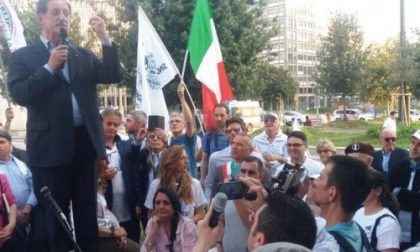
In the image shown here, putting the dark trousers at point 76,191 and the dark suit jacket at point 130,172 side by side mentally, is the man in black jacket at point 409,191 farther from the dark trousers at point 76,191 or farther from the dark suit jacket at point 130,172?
the dark trousers at point 76,191

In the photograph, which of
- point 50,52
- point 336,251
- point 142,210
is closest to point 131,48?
point 142,210

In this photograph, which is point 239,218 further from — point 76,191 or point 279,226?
point 279,226

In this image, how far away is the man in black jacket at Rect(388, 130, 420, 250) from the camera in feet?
15.6

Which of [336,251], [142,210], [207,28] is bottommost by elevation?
[142,210]

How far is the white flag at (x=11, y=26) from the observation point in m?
8.42

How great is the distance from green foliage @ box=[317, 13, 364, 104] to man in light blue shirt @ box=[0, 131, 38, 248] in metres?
27.1

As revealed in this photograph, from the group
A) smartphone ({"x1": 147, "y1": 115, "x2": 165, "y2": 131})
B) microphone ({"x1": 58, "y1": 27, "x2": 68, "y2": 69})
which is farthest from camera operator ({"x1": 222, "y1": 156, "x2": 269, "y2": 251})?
smartphone ({"x1": 147, "y1": 115, "x2": 165, "y2": 131})

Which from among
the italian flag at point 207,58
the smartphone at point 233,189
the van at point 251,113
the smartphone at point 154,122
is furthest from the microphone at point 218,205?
the van at point 251,113

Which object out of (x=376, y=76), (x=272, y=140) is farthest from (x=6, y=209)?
(x=376, y=76)

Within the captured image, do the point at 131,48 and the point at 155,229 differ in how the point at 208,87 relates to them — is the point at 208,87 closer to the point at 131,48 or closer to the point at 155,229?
the point at 155,229

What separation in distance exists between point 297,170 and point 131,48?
1651cm

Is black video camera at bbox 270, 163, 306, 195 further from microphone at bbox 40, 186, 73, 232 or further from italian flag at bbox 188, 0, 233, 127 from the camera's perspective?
italian flag at bbox 188, 0, 233, 127

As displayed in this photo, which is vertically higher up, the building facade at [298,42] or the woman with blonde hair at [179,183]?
the building facade at [298,42]

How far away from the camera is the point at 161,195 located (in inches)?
184
